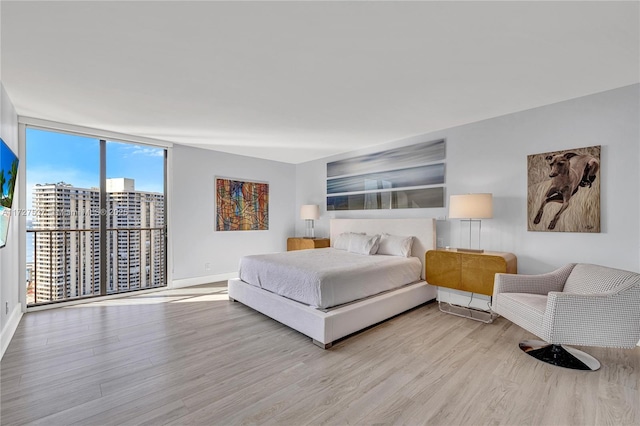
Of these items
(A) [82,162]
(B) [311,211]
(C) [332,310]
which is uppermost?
(A) [82,162]

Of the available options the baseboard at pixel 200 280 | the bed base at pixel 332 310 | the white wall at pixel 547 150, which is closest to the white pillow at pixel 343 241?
the white wall at pixel 547 150

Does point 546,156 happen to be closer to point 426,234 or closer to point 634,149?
point 634,149

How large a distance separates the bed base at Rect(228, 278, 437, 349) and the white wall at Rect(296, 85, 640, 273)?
1.12 m

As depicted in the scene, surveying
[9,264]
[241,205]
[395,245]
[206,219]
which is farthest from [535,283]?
[9,264]

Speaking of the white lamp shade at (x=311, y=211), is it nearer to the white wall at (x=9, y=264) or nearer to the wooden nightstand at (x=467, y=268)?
the wooden nightstand at (x=467, y=268)

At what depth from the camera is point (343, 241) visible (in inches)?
198

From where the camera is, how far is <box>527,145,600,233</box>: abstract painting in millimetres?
3006

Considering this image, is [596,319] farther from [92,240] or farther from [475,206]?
[92,240]

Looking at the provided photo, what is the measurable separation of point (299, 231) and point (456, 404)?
506 centimetres

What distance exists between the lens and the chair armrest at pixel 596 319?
7.27 feet

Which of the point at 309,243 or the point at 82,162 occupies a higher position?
the point at 82,162

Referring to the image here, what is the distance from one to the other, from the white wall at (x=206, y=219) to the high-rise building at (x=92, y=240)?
1.02 feet

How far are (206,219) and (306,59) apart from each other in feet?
12.8

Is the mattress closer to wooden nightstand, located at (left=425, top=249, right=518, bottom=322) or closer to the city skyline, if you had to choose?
wooden nightstand, located at (left=425, top=249, right=518, bottom=322)
